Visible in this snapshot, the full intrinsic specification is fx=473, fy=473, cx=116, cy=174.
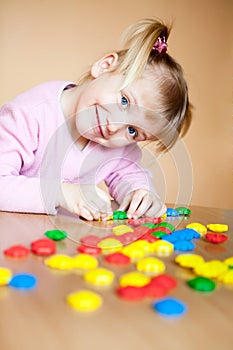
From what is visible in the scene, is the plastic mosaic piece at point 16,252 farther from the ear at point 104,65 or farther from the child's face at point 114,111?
the ear at point 104,65

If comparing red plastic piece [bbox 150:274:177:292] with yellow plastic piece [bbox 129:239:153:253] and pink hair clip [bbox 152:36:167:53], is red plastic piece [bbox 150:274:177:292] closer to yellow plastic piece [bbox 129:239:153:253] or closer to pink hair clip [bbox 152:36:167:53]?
yellow plastic piece [bbox 129:239:153:253]

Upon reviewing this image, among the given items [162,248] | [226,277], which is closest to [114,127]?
[162,248]

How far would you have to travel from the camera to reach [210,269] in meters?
0.47

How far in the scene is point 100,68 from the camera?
981 millimetres

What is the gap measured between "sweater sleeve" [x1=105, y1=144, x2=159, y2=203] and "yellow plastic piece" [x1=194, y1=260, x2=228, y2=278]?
0.46 meters

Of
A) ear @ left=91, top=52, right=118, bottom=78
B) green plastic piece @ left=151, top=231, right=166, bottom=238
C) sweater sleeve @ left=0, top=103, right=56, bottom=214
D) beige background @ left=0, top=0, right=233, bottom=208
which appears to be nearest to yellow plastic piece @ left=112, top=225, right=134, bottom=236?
green plastic piece @ left=151, top=231, right=166, bottom=238

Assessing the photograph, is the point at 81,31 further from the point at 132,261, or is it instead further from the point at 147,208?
the point at 132,261

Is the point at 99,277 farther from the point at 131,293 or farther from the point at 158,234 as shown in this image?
the point at 158,234

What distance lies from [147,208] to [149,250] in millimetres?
310

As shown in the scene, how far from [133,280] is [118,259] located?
73 millimetres

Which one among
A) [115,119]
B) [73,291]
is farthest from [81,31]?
[73,291]

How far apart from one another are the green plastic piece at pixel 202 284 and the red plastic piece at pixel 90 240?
16 centimetres

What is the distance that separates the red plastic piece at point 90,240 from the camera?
0.57 meters

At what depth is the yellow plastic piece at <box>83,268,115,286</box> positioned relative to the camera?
0.42 meters
